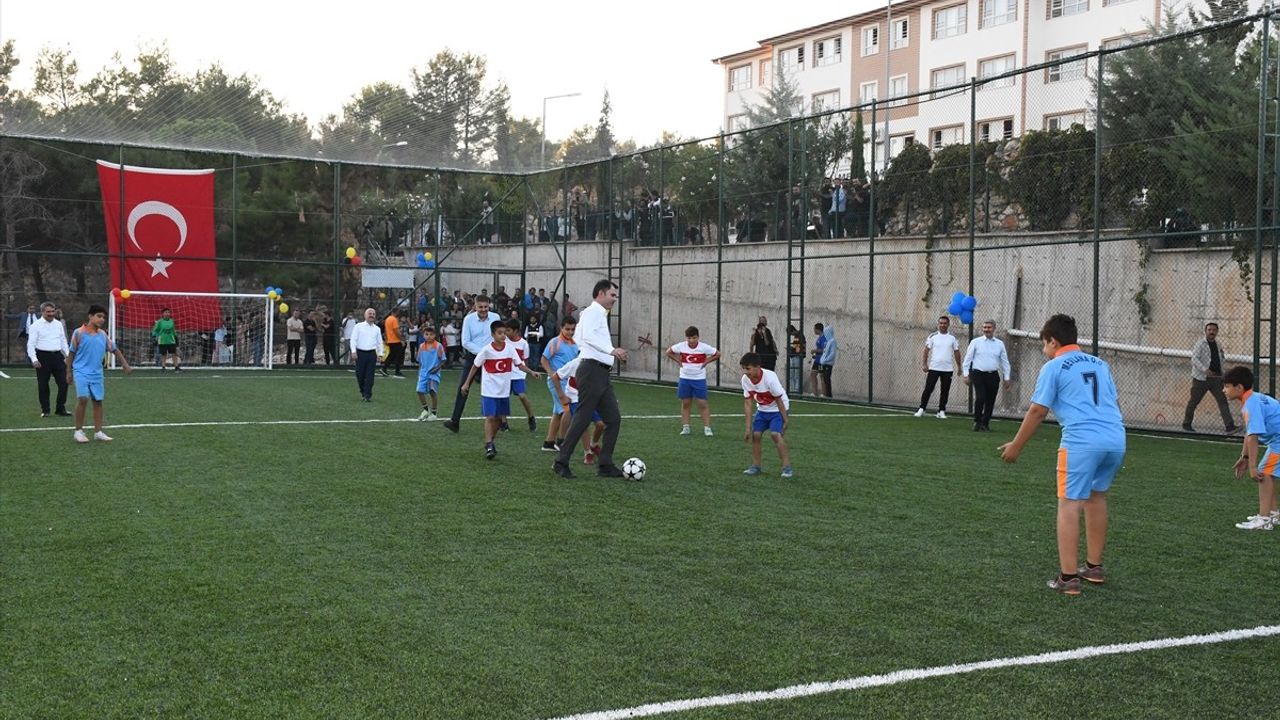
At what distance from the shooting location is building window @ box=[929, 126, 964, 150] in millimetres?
23913

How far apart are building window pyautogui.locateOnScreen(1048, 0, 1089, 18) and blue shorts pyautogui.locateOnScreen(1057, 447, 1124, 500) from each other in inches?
1548

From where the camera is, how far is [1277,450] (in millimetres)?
8820

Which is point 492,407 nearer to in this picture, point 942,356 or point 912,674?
point 912,674

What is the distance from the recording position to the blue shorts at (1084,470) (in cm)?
669

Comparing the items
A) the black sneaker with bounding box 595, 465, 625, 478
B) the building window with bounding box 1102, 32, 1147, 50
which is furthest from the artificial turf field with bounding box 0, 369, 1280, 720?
the building window with bounding box 1102, 32, 1147, 50

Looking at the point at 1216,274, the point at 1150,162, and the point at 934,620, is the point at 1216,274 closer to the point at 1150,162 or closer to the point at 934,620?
the point at 1150,162

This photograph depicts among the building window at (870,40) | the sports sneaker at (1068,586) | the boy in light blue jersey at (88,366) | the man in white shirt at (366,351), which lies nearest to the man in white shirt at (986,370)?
the man in white shirt at (366,351)

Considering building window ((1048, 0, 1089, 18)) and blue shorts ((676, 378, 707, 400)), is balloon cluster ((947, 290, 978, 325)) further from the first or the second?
building window ((1048, 0, 1089, 18))

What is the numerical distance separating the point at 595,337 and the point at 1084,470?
5496 millimetres

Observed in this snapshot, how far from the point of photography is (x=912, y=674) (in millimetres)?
5238

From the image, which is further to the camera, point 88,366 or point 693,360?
point 693,360

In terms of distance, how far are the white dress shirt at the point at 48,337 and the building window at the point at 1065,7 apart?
36391 mm

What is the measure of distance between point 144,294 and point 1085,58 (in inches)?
960

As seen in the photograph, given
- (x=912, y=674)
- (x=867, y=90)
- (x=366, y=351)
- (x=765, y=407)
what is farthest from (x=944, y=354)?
(x=867, y=90)
